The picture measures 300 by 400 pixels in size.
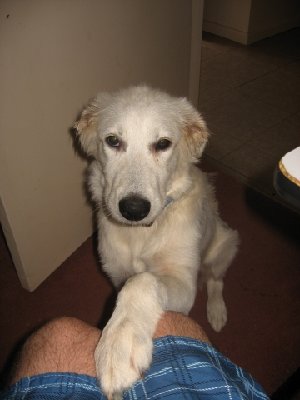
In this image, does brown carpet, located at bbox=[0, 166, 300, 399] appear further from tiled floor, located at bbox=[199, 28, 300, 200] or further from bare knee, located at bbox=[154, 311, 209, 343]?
bare knee, located at bbox=[154, 311, 209, 343]

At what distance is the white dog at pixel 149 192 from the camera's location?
172 centimetres

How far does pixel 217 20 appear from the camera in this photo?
667cm

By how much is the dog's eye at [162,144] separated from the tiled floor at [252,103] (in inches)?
69.5

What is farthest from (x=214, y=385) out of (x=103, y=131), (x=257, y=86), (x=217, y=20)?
(x=217, y=20)

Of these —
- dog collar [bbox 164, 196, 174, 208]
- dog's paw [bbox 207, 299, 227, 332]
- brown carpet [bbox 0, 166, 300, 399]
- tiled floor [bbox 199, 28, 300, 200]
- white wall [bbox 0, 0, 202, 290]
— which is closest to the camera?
white wall [bbox 0, 0, 202, 290]

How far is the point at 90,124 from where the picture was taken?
6.95 feet

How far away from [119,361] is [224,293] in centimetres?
177

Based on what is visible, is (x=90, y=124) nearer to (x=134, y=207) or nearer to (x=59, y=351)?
(x=134, y=207)

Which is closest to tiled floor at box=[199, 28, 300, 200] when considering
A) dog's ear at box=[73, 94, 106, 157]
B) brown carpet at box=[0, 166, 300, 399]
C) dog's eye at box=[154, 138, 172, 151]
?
brown carpet at box=[0, 166, 300, 399]

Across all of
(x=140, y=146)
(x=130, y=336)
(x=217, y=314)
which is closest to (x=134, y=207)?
(x=140, y=146)

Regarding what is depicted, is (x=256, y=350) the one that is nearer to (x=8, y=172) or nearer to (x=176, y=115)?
(x=176, y=115)

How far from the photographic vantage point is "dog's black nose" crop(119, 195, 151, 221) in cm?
171

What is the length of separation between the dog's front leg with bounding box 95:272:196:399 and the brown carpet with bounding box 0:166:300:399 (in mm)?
1236

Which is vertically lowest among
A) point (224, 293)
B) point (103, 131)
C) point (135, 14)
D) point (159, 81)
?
point (224, 293)
